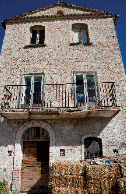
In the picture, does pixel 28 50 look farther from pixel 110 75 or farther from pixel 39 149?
pixel 39 149

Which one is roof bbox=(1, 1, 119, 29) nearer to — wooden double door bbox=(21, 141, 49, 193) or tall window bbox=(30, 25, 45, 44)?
tall window bbox=(30, 25, 45, 44)

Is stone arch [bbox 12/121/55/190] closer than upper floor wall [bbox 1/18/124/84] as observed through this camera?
Yes

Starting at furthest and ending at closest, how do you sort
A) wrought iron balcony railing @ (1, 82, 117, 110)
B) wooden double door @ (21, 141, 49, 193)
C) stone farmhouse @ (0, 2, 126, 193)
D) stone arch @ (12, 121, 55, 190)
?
wrought iron balcony railing @ (1, 82, 117, 110) < stone farmhouse @ (0, 2, 126, 193) < wooden double door @ (21, 141, 49, 193) < stone arch @ (12, 121, 55, 190)

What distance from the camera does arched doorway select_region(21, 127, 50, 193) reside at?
687cm

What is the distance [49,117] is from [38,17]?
716 centimetres

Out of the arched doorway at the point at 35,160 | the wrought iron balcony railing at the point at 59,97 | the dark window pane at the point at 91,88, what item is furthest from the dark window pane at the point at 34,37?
the arched doorway at the point at 35,160

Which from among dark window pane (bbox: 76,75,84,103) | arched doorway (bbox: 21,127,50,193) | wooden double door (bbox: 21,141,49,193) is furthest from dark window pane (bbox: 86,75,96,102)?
wooden double door (bbox: 21,141,49,193)

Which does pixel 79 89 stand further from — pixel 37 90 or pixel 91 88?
pixel 37 90

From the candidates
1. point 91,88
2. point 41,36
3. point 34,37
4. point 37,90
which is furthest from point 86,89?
point 34,37

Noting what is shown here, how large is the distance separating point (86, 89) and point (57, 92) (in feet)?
5.21

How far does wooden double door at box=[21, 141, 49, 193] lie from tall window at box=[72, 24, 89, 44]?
6742 mm

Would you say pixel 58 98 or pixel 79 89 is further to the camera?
pixel 79 89

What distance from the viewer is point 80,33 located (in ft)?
32.4

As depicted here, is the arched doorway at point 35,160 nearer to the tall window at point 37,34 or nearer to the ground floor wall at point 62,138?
the ground floor wall at point 62,138
